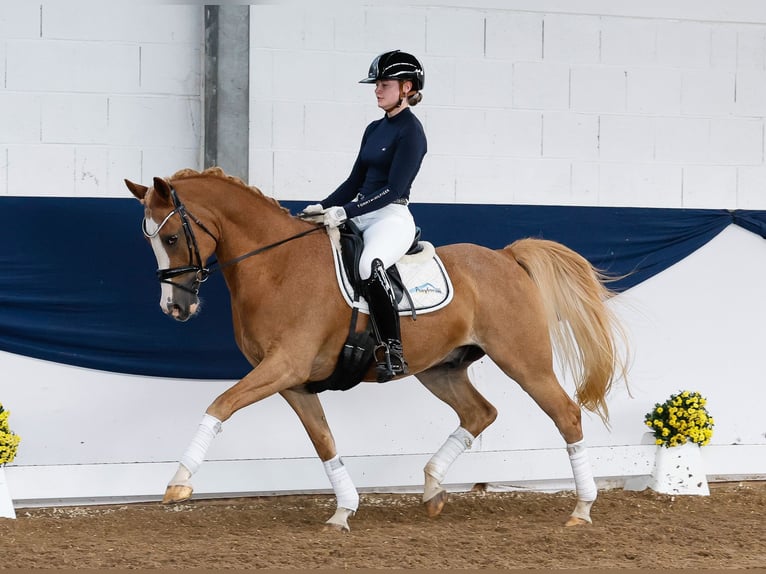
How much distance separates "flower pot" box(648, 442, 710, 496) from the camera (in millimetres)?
5676

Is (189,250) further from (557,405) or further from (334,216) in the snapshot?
(557,405)

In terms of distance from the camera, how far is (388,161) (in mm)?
4664

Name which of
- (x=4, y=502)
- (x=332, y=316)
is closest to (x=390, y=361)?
(x=332, y=316)

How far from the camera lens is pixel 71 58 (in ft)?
18.2

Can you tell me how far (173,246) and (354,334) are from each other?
0.89m

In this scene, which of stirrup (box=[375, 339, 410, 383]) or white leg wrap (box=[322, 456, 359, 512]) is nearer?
stirrup (box=[375, 339, 410, 383])

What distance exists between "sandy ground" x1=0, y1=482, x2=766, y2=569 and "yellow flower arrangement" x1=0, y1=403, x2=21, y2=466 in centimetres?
31

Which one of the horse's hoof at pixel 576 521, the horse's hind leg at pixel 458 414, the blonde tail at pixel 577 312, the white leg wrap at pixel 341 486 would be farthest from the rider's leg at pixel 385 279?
the horse's hoof at pixel 576 521

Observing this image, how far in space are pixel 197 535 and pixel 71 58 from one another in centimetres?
277

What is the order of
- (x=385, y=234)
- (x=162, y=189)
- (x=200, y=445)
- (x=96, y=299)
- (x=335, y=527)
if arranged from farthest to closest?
1. (x=96, y=299)
2. (x=335, y=527)
3. (x=385, y=234)
4. (x=162, y=189)
5. (x=200, y=445)

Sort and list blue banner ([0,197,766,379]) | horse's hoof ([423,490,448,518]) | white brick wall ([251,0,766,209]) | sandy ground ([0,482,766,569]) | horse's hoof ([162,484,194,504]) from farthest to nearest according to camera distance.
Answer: white brick wall ([251,0,766,209]) < blue banner ([0,197,766,379]) < horse's hoof ([423,490,448,518]) < sandy ground ([0,482,766,569]) < horse's hoof ([162,484,194,504])

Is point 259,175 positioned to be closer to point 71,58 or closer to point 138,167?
point 138,167

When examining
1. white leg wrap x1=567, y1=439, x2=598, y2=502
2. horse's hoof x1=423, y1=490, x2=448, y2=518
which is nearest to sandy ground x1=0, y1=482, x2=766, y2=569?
horse's hoof x1=423, y1=490, x2=448, y2=518

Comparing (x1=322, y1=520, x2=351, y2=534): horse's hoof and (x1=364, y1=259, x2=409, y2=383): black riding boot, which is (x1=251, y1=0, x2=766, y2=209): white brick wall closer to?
(x1=364, y1=259, x2=409, y2=383): black riding boot
